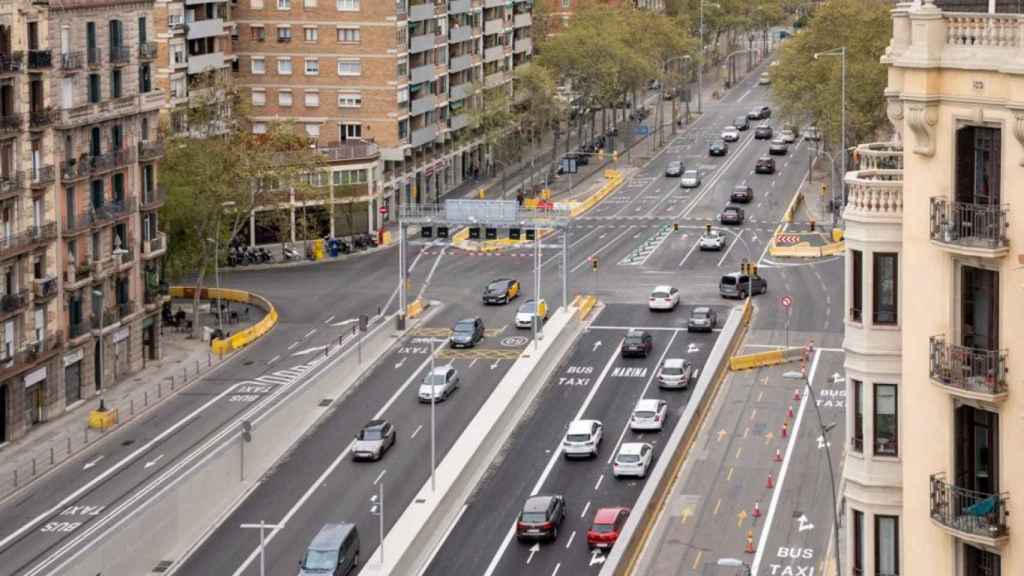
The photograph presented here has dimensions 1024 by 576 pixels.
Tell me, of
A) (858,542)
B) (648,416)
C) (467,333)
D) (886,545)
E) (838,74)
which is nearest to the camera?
(886,545)

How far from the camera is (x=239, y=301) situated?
140875 mm

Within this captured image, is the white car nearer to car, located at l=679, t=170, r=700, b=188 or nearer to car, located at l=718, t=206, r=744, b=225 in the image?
car, located at l=718, t=206, r=744, b=225

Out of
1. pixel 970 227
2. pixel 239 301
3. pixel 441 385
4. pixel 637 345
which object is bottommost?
pixel 441 385

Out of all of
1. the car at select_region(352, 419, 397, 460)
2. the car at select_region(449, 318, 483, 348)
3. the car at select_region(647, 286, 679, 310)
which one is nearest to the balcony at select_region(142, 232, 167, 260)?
the car at select_region(449, 318, 483, 348)

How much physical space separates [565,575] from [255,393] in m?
34.5

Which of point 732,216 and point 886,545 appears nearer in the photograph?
point 886,545

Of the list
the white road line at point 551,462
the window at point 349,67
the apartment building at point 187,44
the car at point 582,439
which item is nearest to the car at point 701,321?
the white road line at point 551,462

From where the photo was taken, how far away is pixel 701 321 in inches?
5037

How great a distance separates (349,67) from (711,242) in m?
37.4

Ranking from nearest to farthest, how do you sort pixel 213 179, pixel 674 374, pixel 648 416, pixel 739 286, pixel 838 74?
1. pixel 648 416
2. pixel 674 374
3. pixel 213 179
4. pixel 739 286
5. pixel 838 74

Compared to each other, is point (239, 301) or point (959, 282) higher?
point (959, 282)

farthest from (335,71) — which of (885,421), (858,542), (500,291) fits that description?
(858,542)

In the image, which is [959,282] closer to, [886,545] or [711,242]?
[886,545]

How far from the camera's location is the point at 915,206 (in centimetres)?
3672
